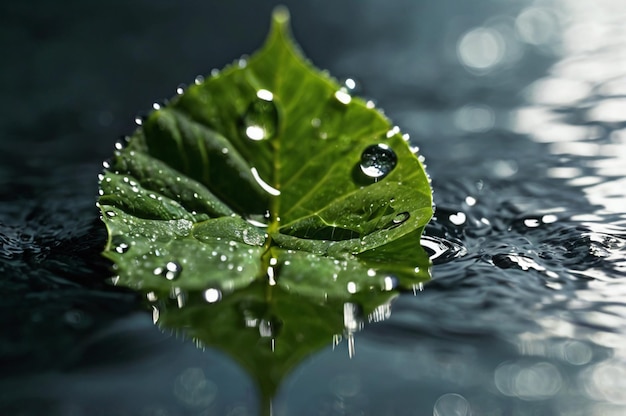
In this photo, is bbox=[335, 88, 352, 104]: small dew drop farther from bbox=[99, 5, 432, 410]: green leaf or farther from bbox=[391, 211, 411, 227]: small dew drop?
bbox=[391, 211, 411, 227]: small dew drop

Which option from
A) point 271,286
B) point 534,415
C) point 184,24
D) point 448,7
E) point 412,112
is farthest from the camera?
point 448,7

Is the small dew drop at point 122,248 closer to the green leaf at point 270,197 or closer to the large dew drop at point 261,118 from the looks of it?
the green leaf at point 270,197

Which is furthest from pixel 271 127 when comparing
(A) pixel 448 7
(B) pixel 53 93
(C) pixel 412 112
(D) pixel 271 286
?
(A) pixel 448 7

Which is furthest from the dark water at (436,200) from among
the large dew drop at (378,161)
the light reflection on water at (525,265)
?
the large dew drop at (378,161)

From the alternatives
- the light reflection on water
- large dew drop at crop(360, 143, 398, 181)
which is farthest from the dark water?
large dew drop at crop(360, 143, 398, 181)

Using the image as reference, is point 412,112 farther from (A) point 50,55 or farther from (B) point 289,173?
(A) point 50,55

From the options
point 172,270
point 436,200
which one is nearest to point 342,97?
point 172,270

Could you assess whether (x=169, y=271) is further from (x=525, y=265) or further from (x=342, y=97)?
(x=525, y=265)

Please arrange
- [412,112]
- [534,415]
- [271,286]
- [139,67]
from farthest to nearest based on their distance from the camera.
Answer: [139,67] < [412,112] < [271,286] < [534,415]
